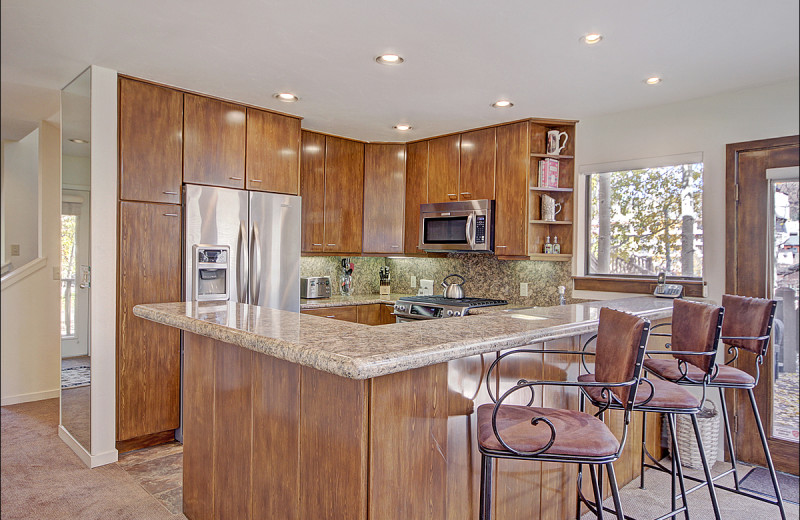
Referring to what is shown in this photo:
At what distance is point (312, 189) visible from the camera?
437 cm

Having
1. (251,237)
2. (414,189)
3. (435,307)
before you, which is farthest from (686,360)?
(414,189)

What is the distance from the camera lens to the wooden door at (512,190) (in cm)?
382

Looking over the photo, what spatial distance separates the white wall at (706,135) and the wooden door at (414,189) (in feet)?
4.98

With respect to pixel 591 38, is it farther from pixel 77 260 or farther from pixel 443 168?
pixel 77 260

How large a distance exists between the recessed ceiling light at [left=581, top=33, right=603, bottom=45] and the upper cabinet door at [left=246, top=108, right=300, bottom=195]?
2.25m

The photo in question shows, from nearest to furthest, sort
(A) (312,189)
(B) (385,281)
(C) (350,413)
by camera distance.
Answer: (C) (350,413)
(A) (312,189)
(B) (385,281)

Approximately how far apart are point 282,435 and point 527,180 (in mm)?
2802

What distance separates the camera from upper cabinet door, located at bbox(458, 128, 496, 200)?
405 centimetres

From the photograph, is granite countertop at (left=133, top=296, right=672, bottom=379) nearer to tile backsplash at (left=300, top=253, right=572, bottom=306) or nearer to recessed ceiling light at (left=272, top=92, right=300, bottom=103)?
recessed ceiling light at (left=272, top=92, right=300, bottom=103)

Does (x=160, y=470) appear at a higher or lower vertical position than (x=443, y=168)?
lower

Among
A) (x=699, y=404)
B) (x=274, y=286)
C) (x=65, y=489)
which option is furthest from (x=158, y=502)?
(x=699, y=404)

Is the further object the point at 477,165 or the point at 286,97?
the point at 477,165

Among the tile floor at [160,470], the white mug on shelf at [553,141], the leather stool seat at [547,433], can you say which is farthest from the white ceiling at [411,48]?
the tile floor at [160,470]

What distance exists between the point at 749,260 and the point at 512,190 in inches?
63.6
